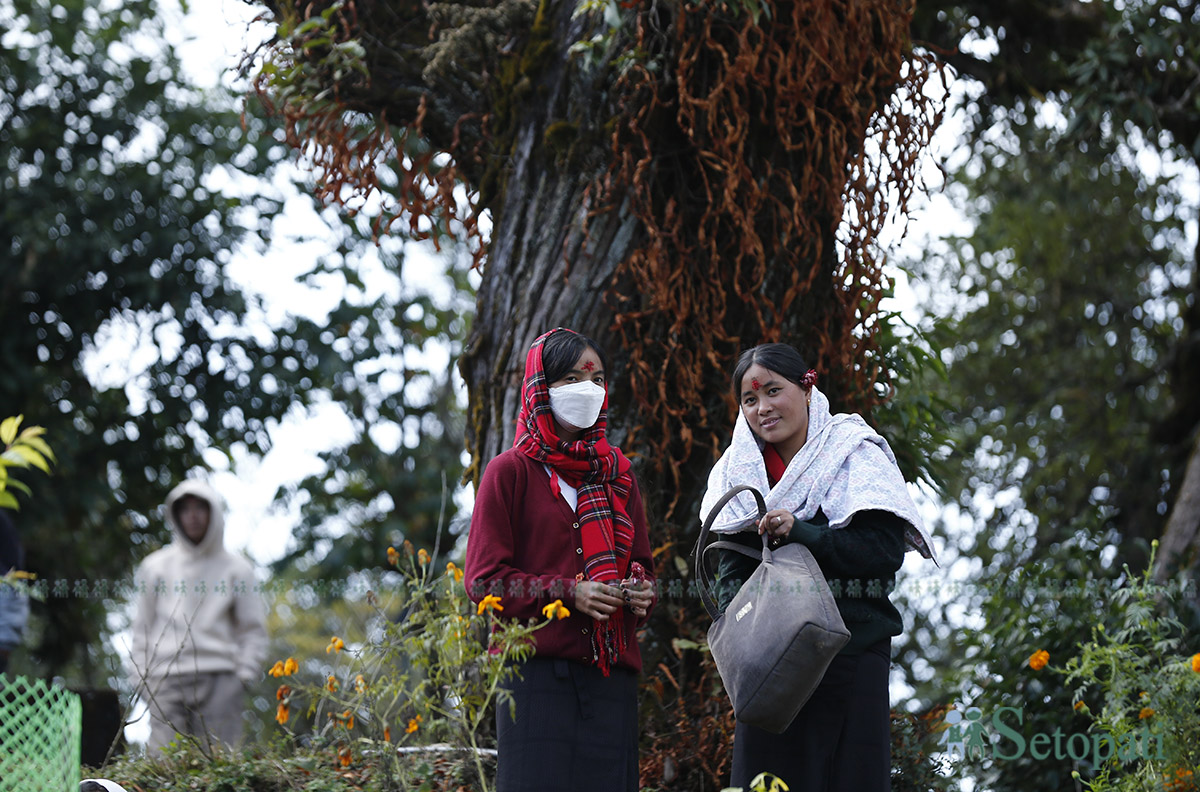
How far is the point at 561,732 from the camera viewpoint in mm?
3176

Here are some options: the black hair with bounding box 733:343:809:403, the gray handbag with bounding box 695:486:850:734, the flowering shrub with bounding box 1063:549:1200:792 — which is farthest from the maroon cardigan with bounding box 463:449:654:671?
the flowering shrub with bounding box 1063:549:1200:792

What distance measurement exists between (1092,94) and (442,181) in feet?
12.4

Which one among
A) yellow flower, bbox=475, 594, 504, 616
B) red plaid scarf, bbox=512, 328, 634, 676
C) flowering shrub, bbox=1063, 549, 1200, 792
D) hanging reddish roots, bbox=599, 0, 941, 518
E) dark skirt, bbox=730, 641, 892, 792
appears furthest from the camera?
hanging reddish roots, bbox=599, 0, 941, 518

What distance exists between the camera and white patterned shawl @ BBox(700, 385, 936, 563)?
3.21 metres

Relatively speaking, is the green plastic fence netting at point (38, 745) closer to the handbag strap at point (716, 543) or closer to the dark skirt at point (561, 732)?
the dark skirt at point (561, 732)

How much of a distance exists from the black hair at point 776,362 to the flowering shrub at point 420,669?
0.88 metres

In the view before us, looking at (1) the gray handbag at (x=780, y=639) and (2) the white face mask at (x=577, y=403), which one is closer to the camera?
(1) the gray handbag at (x=780, y=639)

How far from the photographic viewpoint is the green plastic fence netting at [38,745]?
2467 mm

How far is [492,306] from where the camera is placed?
500cm

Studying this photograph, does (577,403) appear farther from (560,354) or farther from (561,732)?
(561,732)

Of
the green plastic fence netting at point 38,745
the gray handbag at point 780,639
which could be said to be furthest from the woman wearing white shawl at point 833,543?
the green plastic fence netting at point 38,745

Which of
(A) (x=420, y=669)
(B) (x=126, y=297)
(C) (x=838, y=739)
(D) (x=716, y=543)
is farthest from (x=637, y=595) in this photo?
(B) (x=126, y=297)

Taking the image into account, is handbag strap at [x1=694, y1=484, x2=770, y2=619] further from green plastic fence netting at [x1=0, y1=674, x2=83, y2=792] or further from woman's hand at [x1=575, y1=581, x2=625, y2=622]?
green plastic fence netting at [x1=0, y1=674, x2=83, y2=792]

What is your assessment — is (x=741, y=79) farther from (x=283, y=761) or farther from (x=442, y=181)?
(x=283, y=761)
